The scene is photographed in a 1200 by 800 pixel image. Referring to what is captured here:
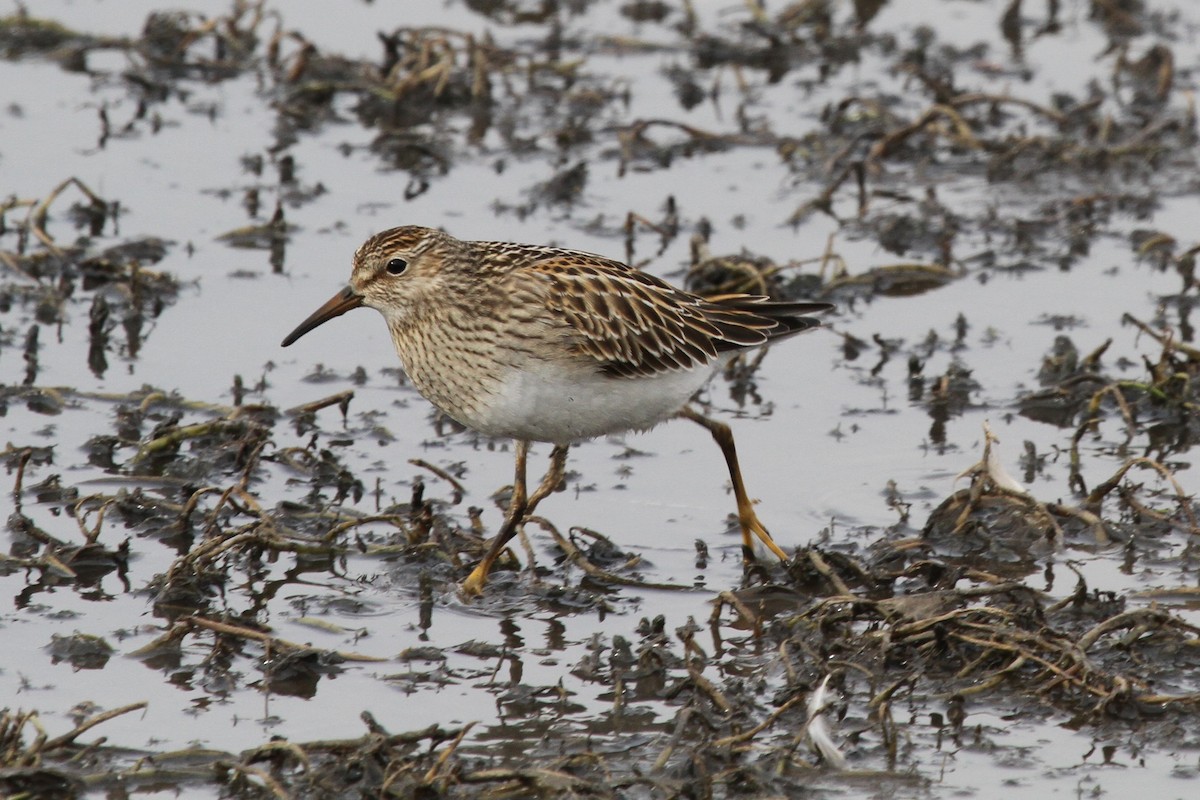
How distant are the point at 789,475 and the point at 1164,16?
902 cm

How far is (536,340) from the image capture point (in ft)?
25.4

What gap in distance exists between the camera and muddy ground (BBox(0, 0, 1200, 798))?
6.62m

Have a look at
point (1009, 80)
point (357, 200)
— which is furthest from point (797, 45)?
point (357, 200)

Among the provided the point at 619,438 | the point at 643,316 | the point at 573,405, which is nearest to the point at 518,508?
the point at 573,405

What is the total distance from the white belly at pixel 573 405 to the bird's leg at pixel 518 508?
0.20 meters

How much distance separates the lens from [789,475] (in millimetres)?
9273

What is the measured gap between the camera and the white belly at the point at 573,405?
7.65 m

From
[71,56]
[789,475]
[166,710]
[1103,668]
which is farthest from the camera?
[71,56]

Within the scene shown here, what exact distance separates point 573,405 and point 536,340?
1.03ft

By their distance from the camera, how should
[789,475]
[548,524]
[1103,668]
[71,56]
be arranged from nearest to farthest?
1. [1103,668]
2. [548,524]
3. [789,475]
4. [71,56]

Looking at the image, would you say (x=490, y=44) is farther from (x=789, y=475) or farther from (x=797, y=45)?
(x=789, y=475)

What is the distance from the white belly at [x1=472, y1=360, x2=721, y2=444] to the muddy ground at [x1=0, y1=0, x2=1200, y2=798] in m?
0.44

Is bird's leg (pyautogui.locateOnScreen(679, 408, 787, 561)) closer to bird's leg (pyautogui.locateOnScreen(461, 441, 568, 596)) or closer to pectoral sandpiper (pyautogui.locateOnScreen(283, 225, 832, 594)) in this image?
pectoral sandpiper (pyautogui.locateOnScreen(283, 225, 832, 594))

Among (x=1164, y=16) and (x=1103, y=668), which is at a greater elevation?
(x=1164, y=16)
